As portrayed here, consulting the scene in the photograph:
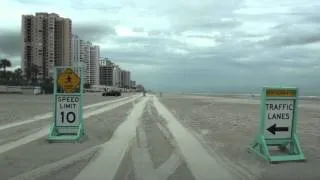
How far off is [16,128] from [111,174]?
10.4 meters

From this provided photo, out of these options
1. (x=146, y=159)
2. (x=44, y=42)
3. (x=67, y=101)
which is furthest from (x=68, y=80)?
(x=44, y=42)

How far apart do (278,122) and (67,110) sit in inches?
234

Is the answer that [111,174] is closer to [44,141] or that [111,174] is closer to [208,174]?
[208,174]

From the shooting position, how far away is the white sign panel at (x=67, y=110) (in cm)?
1452

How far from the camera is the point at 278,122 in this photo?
38.1 ft

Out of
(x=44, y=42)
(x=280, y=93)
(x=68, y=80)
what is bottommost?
(x=280, y=93)

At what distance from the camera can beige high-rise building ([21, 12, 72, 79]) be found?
525 feet

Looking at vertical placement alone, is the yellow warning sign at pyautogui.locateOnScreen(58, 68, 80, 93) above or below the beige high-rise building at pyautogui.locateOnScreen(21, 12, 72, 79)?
below

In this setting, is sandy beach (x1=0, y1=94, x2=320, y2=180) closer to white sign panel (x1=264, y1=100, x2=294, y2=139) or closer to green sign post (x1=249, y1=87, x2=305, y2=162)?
green sign post (x1=249, y1=87, x2=305, y2=162)

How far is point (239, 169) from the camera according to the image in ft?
33.0

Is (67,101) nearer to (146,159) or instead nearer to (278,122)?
(146,159)

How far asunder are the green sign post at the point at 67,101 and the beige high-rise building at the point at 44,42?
466 feet

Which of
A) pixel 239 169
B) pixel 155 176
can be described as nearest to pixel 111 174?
pixel 155 176

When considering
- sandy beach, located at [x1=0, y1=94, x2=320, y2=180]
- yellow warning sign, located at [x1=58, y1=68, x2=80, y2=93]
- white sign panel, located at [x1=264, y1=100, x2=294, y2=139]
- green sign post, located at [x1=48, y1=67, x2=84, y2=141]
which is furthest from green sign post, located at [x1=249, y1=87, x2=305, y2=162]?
yellow warning sign, located at [x1=58, y1=68, x2=80, y2=93]
